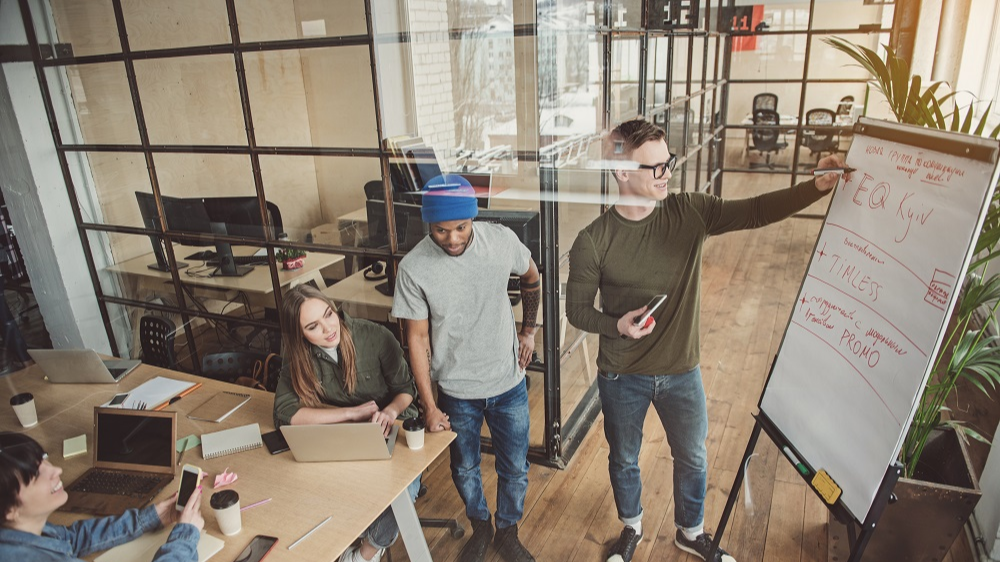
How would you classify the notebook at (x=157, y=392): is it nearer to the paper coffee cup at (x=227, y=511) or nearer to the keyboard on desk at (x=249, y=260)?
the keyboard on desk at (x=249, y=260)

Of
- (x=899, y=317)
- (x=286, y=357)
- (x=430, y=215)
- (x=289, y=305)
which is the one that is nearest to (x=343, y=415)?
(x=286, y=357)

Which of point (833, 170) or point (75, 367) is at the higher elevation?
point (833, 170)

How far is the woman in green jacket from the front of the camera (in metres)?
2.01

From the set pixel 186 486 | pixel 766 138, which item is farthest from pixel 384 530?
pixel 766 138

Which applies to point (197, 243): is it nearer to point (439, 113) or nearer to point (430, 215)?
point (439, 113)

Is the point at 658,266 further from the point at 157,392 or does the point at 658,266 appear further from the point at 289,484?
the point at 157,392

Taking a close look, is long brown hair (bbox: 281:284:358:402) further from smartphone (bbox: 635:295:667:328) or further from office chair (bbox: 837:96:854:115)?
office chair (bbox: 837:96:854:115)

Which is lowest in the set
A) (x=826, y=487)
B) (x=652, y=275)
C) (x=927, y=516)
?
(x=927, y=516)

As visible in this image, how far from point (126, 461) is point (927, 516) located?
254cm

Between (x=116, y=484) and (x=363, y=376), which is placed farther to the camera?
(x=363, y=376)

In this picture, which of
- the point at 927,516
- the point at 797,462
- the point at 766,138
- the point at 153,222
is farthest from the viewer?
the point at 766,138

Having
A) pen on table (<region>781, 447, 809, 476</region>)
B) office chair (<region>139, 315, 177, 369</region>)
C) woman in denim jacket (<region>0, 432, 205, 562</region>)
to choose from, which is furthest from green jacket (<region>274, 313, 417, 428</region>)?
pen on table (<region>781, 447, 809, 476</region>)

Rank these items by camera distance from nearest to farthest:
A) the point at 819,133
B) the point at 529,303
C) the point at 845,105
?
the point at 529,303, the point at 845,105, the point at 819,133

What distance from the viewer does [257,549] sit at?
1608 millimetres
